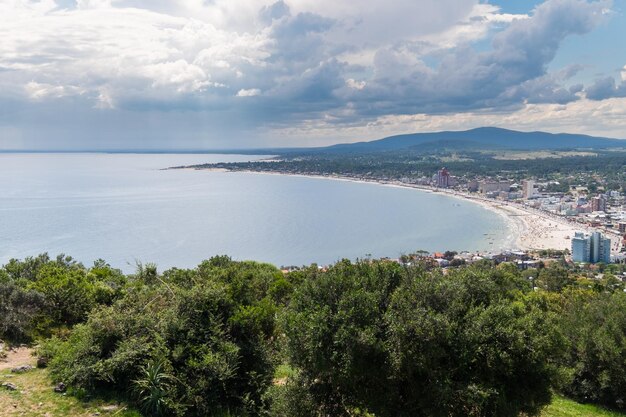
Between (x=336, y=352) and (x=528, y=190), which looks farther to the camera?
(x=528, y=190)

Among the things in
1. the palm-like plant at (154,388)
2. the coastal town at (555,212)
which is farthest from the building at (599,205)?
the palm-like plant at (154,388)

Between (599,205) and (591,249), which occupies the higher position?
(599,205)

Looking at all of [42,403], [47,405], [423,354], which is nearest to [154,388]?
[47,405]

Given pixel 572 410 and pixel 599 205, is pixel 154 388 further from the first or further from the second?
pixel 599 205

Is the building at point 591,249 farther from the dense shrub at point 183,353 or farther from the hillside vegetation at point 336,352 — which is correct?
the dense shrub at point 183,353

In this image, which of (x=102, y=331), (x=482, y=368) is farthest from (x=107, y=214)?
(x=482, y=368)

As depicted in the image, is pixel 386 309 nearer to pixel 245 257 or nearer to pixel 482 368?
pixel 482 368

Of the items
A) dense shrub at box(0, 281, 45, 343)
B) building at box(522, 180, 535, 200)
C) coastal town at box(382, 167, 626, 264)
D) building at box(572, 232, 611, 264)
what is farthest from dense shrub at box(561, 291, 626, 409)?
building at box(522, 180, 535, 200)
